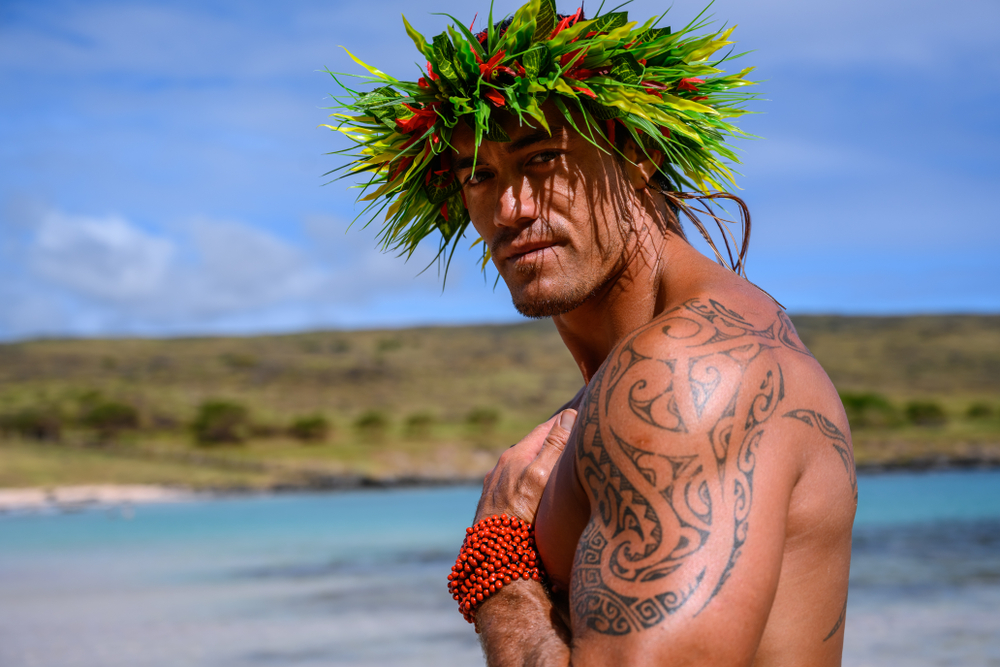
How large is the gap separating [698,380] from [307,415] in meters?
61.6

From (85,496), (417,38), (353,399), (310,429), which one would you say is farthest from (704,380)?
(353,399)

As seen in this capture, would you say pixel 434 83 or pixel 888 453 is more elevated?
pixel 434 83

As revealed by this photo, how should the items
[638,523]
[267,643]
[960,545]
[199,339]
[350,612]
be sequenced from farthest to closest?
→ [199,339] < [960,545] < [350,612] < [267,643] < [638,523]

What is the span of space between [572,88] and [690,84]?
0.38 meters

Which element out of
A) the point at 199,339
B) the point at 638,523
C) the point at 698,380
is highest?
the point at 698,380

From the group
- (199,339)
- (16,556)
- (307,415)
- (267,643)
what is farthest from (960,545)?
(199,339)

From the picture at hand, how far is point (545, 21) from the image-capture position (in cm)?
227

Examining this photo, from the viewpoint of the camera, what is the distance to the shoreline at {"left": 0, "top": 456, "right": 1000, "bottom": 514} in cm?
4184

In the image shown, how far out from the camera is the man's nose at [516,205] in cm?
218

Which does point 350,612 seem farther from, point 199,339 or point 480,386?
point 199,339

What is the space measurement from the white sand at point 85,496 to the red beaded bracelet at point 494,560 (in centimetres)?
4397

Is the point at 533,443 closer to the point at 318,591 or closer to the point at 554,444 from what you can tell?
the point at 554,444

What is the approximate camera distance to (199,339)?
9619cm

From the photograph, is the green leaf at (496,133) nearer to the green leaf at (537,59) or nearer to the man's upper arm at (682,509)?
the green leaf at (537,59)
